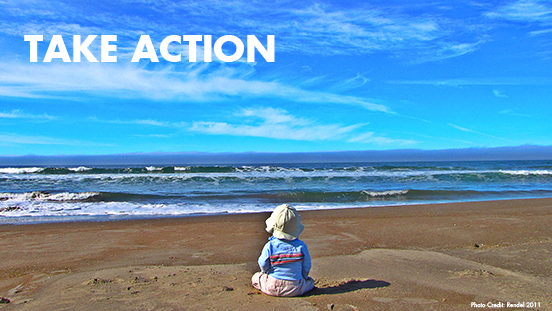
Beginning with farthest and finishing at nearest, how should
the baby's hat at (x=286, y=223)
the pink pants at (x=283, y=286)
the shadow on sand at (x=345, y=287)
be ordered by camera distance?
the shadow on sand at (x=345, y=287) < the pink pants at (x=283, y=286) < the baby's hat at (x=286, y=223)

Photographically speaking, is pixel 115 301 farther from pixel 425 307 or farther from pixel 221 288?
pixel 425 307

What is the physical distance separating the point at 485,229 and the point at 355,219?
2733 millimetres

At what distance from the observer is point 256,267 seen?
15.2ft

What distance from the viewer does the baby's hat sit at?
3.11 m

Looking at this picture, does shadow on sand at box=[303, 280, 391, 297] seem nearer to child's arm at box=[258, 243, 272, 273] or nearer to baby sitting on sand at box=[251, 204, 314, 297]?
baby sitting on sand at box=[251, 204, 314, 297]

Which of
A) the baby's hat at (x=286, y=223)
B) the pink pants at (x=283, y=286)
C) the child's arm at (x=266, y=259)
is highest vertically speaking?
the baby's hat at (x=286, y=223)

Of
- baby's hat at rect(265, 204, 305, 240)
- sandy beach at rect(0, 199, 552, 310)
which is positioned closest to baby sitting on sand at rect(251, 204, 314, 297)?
baby's hat at rect(265, 204, 305, 240)

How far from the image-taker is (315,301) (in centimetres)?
316

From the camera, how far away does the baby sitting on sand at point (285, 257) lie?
10.3 ft

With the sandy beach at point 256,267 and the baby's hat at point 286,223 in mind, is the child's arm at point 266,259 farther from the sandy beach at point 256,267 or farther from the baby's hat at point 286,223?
the sandy beach at point 256,267

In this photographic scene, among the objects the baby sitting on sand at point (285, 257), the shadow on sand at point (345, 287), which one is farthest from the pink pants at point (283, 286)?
the shadow on sand at point (345, 287)

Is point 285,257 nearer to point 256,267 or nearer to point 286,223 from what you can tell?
point 286,223

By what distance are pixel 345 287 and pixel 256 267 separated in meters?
1.46

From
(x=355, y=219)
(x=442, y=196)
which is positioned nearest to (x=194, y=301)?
(x=355, y=219)
